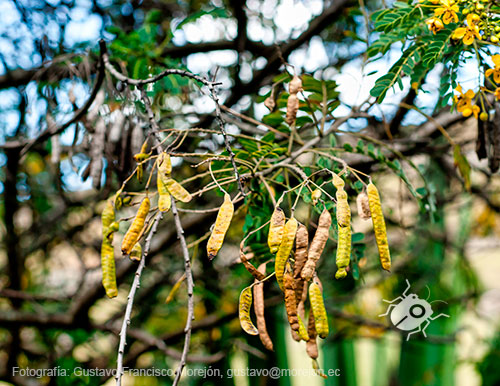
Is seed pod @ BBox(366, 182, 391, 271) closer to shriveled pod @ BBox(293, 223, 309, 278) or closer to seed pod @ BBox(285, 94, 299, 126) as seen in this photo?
shriveled pod @ BBox(293, 223, 309, 278)

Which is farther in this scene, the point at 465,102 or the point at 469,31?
the point at 465,102

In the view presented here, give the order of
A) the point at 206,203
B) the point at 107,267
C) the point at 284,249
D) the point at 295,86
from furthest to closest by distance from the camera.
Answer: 1. the point at 206,203
2. the point at 295,86
3. the point at 107,267
4. the point at 284,249

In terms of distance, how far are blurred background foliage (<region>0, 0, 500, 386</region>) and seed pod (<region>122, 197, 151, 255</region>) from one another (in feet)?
0.77

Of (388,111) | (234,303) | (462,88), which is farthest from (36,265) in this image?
(462,88)

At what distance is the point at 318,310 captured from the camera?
653 millimetres

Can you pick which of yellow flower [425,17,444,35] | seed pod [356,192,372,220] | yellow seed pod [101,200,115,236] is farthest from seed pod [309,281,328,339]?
yellow flower [425,17,444,35]

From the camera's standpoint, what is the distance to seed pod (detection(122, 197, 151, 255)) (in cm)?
70

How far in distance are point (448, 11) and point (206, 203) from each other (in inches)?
52.8

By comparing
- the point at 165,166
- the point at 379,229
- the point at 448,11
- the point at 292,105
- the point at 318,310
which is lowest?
the point at 318,310

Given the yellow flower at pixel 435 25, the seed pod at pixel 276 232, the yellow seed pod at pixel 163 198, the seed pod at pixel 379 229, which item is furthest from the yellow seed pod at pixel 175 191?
the yellow flower at pixel 435 25

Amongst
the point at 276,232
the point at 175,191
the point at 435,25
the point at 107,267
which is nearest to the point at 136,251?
the point at 107,267

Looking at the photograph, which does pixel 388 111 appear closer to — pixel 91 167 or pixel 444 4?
pixel 444 4

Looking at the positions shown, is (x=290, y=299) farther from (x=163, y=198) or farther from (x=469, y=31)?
(x=469, y=31)

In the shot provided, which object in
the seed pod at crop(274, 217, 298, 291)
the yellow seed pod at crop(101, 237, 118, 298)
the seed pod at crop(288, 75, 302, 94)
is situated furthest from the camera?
the seed pod at crop(288, 75, 302, 94)
